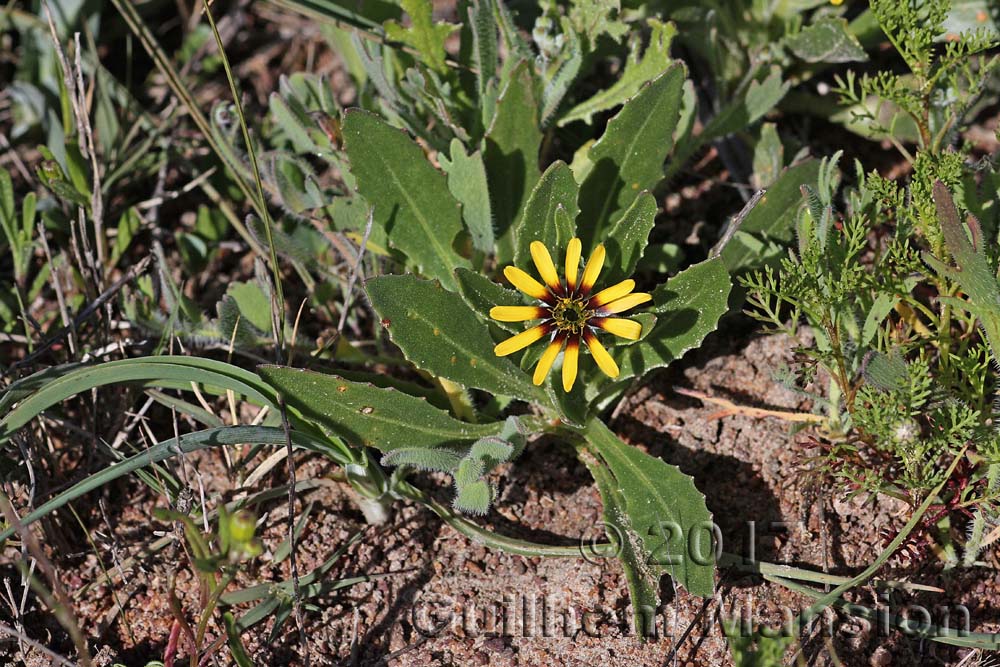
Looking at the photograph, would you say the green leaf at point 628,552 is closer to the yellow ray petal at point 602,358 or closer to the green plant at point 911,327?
the yellow ray petal at point 602,358

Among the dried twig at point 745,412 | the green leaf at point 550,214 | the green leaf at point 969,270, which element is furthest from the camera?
the dried twig at point 745,412

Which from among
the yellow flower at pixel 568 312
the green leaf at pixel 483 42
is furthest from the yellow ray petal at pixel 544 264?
the green leaf at pixel 483 42

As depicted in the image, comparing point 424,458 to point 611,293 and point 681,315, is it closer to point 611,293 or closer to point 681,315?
point 611,293

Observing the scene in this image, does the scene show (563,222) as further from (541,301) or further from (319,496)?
(319,496)

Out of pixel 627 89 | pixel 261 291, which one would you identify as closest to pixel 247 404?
pixel 261 291

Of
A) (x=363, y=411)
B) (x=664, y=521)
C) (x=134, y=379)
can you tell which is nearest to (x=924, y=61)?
(x=664, y=521)

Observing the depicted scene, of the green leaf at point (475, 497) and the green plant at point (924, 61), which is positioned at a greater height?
the green plant at point (924, 61)
